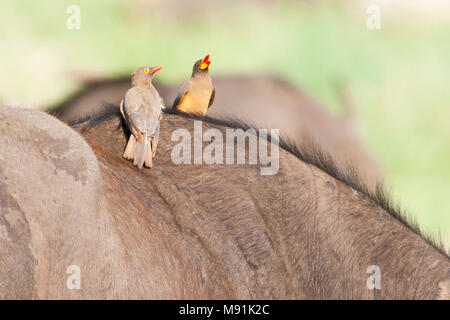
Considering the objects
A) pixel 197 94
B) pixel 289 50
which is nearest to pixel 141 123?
pixel 197 94

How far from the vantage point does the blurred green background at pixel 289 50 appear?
61.4 ft

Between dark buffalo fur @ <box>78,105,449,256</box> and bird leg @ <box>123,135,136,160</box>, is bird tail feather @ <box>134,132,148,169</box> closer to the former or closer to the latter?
bird leg @ <box>123,135,136,160</box>

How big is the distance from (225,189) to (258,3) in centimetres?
1961

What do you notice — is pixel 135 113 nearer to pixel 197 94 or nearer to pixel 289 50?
pixel 197 94

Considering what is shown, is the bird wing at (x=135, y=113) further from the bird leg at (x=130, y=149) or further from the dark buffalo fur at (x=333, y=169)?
the dark buffalo fur at (x=333, y=169)

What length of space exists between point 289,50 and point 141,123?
18.1 metres

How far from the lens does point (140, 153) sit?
401 centimetres

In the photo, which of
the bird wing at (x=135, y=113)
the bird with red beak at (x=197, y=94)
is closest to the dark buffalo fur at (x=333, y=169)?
the bird wing at (x=135, y=113)

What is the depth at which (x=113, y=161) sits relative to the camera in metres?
4.03

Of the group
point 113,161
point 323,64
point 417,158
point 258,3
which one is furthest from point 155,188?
point 258,3

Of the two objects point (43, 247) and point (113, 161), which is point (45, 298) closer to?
point (43, 247)

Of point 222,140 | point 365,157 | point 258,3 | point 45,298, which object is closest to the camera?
point 45,298

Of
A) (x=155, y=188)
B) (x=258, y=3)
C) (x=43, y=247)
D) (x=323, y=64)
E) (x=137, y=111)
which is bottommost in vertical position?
(x=43, y=247)

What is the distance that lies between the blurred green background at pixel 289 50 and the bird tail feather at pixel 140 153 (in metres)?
14.1
